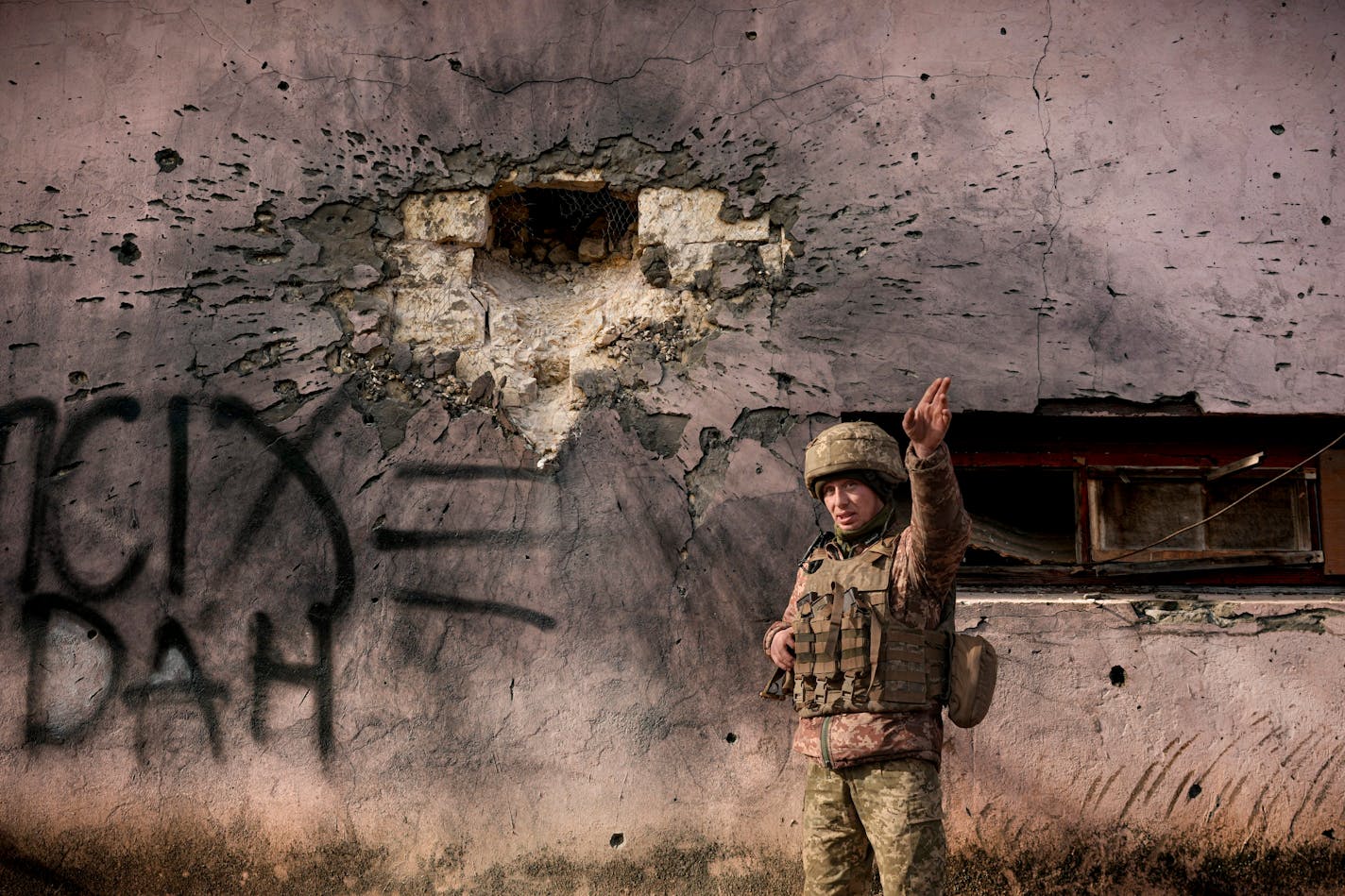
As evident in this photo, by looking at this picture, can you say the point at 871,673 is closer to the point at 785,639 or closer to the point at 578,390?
the point at 785,639

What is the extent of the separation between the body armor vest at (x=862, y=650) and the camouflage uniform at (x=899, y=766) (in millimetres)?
37

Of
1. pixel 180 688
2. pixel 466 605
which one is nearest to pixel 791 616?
pixel 466 605

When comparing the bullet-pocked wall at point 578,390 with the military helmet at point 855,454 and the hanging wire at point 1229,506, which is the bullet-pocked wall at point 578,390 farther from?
the military helmet at point 855,454

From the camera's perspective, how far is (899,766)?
217 centimetres

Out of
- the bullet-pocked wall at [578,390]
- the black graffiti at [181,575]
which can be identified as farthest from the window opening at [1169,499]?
the black graffiti at [181,575]

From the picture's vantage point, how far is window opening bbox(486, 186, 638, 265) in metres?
3.40

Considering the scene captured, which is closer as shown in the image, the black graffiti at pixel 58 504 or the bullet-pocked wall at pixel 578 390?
the bullet-pocked wall at pixel 578 390

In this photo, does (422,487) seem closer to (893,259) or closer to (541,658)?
(541,658)

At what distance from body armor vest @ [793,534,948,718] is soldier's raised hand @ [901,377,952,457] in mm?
417

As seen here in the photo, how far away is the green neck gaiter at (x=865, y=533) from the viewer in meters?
2.35

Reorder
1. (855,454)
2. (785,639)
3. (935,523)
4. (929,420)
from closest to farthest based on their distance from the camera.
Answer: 1. (929,420)
2. (935,523)
3. (855,454)
4. (785,639)

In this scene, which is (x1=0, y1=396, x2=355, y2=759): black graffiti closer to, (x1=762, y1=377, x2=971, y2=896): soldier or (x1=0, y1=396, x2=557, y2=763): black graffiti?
(x1=0, y1=396, x2=557, y2=763): black graffiti

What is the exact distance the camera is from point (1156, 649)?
9.71 ft

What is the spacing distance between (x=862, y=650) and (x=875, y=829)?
403 millimetres
